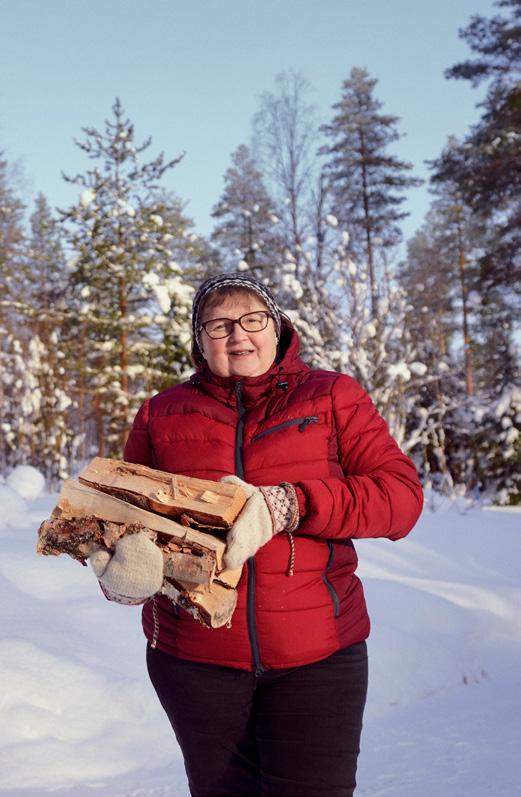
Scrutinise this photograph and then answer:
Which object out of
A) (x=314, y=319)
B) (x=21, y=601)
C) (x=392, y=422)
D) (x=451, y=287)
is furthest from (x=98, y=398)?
(x=451, y=287)

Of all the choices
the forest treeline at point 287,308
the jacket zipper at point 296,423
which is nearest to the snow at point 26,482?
the forest treeline at point 287,308

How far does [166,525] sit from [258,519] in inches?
8.9

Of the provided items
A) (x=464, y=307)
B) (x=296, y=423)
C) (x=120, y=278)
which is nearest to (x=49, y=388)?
(x=120, y=278)

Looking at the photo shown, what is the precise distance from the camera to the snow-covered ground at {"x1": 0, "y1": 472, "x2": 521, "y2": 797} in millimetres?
3211

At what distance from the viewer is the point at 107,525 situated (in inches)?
67.5

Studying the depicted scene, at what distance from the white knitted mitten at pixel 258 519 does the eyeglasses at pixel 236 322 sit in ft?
1.75

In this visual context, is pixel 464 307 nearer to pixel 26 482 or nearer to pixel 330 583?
pixel 26 482

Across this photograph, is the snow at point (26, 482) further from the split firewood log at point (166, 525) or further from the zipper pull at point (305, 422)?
the zipper pull at point (305, 422)

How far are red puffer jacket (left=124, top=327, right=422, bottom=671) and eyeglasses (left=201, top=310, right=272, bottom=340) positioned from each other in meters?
0.13

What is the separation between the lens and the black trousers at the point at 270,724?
1.70m

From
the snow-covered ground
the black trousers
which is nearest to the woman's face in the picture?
the black trousers

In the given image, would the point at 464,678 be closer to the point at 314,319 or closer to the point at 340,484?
the point at 340,484

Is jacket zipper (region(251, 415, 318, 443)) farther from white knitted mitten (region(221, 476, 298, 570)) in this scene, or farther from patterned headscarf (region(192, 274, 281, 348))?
patterned headscarf (region(192, 274, 281, 348))

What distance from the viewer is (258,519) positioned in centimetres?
160
